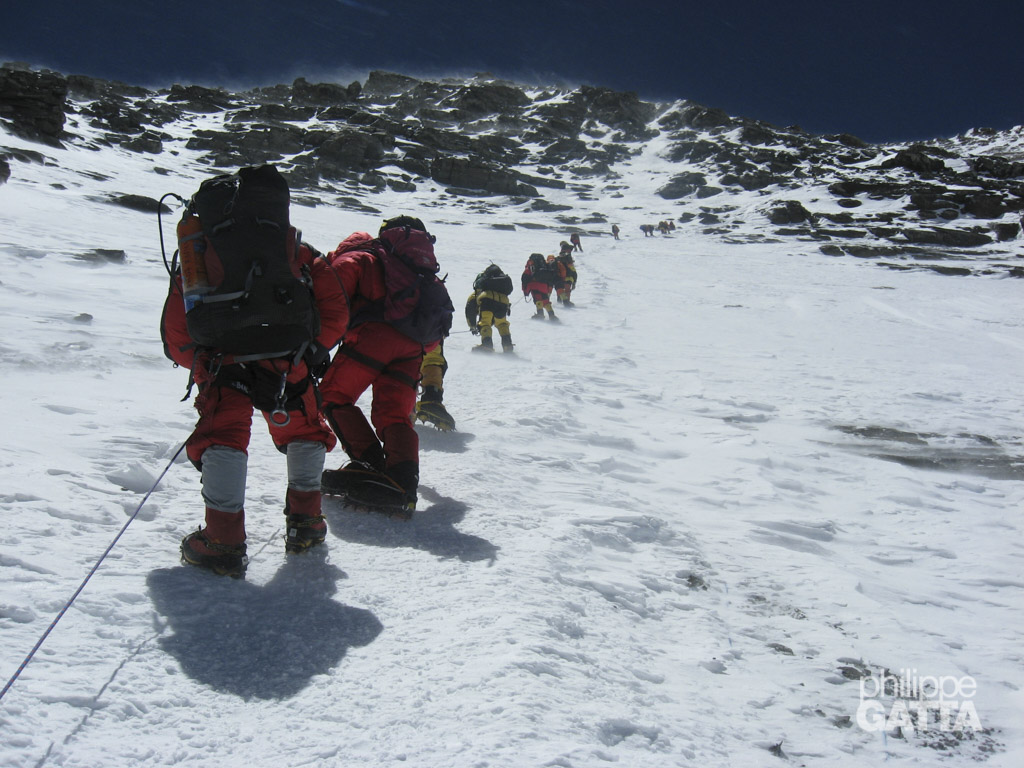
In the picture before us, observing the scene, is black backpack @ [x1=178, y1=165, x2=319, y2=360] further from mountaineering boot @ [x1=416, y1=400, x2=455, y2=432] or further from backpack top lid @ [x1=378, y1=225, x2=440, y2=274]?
mountaineering boot @ [x1=416, y1=400, x2=455, y2=432]

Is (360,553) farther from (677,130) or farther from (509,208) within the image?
(677,130)

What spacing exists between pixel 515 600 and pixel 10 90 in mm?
51868

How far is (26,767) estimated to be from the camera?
1559mm

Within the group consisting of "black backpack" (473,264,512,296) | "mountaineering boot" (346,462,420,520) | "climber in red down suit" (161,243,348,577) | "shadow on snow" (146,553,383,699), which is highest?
"black backpack" (473,264,512,296)

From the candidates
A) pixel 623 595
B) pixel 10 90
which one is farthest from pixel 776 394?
pixel 10 90

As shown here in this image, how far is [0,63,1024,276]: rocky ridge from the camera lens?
45.0 meters

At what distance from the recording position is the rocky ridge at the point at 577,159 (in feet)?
148

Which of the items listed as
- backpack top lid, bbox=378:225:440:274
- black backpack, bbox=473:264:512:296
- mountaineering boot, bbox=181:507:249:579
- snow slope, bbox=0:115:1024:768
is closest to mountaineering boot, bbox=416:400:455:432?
snow slope, bbox=0:115:1024:768

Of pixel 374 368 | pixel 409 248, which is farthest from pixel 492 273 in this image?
pixel 374 368

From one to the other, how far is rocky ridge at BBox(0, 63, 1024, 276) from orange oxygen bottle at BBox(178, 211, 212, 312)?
60.4 feet

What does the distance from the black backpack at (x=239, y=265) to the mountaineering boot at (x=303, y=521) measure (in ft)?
2.24

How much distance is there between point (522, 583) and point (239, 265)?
1.73 m

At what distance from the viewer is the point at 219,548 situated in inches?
105

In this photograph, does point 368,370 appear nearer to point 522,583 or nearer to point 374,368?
point 374,368
